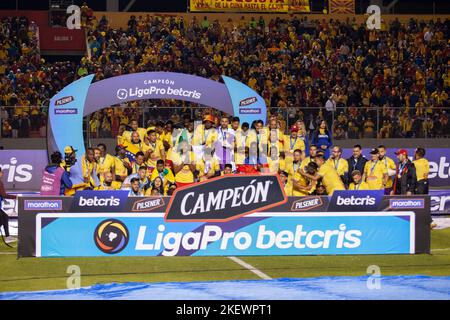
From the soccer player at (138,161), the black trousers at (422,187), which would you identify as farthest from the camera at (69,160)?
the black trousers at (422,187)

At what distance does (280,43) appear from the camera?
3538 cm

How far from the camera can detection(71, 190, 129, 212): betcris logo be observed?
14.1 m

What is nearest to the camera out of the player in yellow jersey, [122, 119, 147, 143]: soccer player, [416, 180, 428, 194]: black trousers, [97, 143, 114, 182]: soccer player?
the player in yellow jersey

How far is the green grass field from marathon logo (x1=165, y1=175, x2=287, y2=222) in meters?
0.74

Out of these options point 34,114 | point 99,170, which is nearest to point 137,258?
point 99,170

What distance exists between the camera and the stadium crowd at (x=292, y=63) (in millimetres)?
26922

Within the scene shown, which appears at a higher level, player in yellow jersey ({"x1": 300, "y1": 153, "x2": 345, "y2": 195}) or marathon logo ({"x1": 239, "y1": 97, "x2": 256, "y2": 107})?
marathon logo ({"x1": 239, "y1": 97, "x2": 256, "y2": 107})

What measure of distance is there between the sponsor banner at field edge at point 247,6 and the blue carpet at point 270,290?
2680 centimetres

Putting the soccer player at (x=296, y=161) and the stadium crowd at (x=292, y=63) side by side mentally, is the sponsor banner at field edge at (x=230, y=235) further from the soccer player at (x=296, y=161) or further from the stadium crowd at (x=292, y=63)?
the stadium crowd at (x=292, y=63)

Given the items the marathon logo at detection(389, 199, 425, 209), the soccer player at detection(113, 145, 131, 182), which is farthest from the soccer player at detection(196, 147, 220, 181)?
the marathon logo at detection(389, 199, 425, 209)

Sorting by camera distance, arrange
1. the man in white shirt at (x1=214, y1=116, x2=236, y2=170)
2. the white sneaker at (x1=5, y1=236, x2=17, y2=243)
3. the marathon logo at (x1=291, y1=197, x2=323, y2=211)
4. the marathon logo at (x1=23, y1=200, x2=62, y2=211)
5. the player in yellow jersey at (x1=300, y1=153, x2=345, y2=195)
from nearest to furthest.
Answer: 1. the marathon logo at (x1=23, y1=200, x2=62, y2=211)
2. the marathon logo at (x1=291, y1=197, x2=323, y2=211)
3. the white sneaker at (x1=5, y1=236, x2=17, y2=243)
4. the player in yellow jersey at (x1=300, y1=153, x2=345, y2=195)
5. the man in white shirt at (x1=214, y1=116, x2=236, y2=170)

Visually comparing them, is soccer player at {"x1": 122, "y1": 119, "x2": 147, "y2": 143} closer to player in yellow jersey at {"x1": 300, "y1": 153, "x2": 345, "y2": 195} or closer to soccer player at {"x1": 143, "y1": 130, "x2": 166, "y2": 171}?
soccer player at {"x1": 143, "y1": 130, "x2": 166, "y2": 171}

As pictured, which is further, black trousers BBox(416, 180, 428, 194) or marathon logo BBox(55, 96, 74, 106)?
marathon logo BBox(55, 96, 74, 106)

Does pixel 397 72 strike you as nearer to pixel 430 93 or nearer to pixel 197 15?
pixel 430 93
